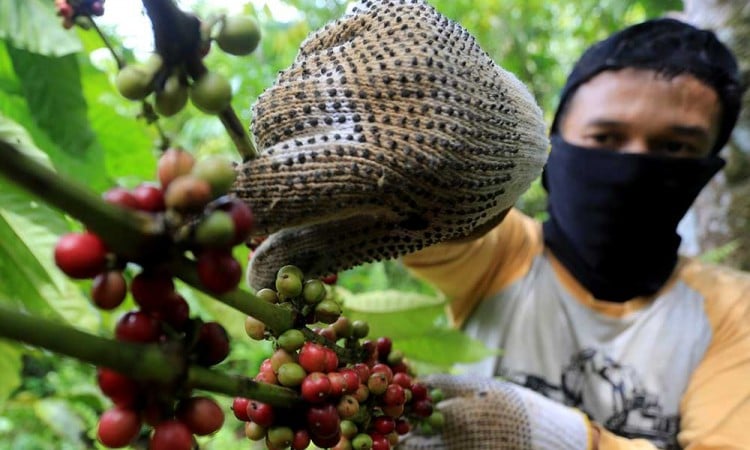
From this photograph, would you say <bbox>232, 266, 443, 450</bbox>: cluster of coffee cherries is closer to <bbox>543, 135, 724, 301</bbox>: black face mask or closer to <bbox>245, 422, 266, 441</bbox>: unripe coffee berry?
<bbox>245, 422, 266, 441</bbox>: unripe coffee berry

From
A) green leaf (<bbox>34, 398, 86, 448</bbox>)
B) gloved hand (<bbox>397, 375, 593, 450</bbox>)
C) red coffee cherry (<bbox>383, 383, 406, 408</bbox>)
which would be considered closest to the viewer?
red coffee cherry (<bbox>383, 383, 406, 408</bbox>)

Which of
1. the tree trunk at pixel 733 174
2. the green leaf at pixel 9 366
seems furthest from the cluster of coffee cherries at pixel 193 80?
the tree trunk at pixel 733 174

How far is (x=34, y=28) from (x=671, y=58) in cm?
128

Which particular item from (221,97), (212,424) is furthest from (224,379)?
(221,97)

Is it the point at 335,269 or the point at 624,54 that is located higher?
the point at 624,54

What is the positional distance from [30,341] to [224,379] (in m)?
0.11

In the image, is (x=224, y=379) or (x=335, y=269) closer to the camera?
(x=224, y=379)

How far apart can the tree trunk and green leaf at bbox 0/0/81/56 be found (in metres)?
1.86

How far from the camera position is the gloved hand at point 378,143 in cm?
57

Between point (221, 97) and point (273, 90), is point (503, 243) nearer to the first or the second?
point (273, 90)

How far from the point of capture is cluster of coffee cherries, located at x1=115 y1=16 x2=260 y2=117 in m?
0.39

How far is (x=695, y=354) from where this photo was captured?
1.36 m

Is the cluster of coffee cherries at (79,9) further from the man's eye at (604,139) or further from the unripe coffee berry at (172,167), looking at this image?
the man's eye at (604,139)

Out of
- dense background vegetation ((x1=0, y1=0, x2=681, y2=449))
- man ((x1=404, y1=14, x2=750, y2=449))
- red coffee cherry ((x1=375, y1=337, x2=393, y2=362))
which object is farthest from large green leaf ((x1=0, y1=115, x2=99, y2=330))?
man ((x1=404, y1=14, x2=750, y2=449))
